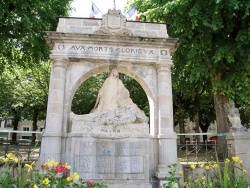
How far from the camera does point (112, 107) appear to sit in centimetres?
816

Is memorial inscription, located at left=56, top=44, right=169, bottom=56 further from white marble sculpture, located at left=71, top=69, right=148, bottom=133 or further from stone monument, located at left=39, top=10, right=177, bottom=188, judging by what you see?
white marble sculpture, located at left=71, top=69, right=148, bottom=133

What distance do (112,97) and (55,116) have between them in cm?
198

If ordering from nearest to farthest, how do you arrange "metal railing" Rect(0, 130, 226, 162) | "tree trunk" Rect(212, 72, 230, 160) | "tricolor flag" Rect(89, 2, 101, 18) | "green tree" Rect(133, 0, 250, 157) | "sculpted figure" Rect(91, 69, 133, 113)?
"metal railing" Rect(0, 130, 226, 162) → "sculpted figure" Rect(91, 69, 133, 113) → "tricolor flag" Rect(89, 2, 101, 18) → "green tree" Rect(133, 0, 250, 157) → "tree trunk" Rect(212, 72, 230, 160)

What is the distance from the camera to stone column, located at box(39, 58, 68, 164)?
7211mm

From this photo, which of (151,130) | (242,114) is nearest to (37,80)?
(151,130)

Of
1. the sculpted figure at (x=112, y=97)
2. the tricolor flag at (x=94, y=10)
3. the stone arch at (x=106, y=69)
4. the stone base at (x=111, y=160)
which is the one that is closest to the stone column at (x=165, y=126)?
the stone arch at (x=106, y=69)

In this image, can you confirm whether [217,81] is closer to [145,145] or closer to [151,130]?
[151,130]

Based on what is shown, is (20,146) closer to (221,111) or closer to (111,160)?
(111,160)

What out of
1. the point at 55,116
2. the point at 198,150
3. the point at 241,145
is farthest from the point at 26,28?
the point at 241,145

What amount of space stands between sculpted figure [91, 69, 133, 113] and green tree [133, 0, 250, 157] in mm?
4696

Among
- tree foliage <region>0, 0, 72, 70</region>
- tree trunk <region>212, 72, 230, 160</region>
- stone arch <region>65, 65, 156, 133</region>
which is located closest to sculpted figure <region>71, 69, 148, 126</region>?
stone arch <region>65, 65, 156, 133</region>

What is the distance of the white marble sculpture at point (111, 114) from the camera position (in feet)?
24.8

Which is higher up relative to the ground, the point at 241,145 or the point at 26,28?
the point at 26,28

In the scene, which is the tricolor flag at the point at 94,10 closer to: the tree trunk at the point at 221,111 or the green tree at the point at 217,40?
the green tree at the point at 217,40
